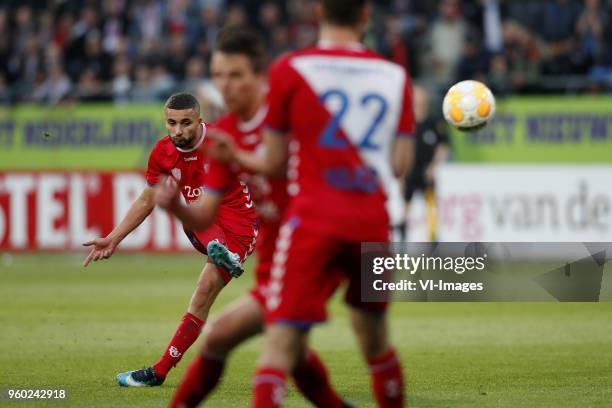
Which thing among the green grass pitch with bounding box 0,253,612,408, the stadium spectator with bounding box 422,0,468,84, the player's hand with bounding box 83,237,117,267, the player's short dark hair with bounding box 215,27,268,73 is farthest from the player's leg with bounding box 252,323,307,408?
the stadium spectator with bounding box 422,0,468,84

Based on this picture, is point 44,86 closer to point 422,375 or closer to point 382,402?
point 422,375

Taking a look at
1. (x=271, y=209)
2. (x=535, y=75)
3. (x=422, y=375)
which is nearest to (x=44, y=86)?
(x=535, y=75)

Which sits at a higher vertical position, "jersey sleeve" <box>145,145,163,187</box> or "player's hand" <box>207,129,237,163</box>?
"player's hand" <box>207,129,237,163</box>

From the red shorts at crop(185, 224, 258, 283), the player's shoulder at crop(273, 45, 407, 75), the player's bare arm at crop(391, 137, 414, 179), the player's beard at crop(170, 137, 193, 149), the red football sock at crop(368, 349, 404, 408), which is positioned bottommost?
the red football sock at crop(368, 349, 404, 408)

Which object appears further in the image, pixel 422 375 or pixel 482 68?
pixel 482 68

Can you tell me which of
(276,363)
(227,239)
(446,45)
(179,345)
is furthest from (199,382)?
(446,45)

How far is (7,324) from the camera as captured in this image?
1348cm

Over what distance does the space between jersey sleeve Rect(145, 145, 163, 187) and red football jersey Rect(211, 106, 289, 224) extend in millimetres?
3051

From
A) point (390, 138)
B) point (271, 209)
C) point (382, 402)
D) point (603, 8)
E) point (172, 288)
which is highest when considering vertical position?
point (603, 8)

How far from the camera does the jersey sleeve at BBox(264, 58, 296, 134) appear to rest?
18.7 ft

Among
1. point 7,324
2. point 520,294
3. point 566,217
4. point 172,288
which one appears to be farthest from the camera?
point 566,217

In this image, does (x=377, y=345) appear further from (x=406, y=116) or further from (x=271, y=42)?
(x=271, y=42)

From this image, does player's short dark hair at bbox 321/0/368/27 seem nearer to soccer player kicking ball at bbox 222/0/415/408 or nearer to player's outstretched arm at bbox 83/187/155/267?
soccer player kicking ball at bbox 222/0/415/408

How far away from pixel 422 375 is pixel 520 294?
21.0ft
